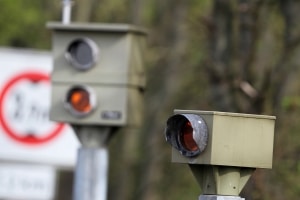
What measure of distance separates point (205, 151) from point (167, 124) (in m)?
0.26

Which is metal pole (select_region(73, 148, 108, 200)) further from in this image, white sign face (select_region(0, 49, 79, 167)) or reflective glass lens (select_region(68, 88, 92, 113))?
white sign face (select_region(0, 49, 79, 167))

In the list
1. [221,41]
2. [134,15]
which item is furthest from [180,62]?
[221,41]

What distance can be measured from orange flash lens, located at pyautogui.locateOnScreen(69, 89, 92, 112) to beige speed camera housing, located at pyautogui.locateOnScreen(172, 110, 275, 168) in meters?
3.17

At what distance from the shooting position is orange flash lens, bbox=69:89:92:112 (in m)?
10.2

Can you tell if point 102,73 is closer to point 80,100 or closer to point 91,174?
point 80,100

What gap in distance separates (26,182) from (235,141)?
4.89 meters

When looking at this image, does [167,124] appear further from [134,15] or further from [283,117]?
[134,15]

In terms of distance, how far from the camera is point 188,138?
696 cm

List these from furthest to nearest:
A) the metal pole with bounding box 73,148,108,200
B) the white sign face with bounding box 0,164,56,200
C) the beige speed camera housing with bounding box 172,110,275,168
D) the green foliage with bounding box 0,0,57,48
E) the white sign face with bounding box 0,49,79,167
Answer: the green foliage with bounding box 0,0,57,48
the white sign face with bounding box 0,49,79,167
the white sign face with bounding box 0,164,56,200
the metal pole with bounding box 73,148,108,200
the beige speed camera housing with bounding box 172,110,275,168

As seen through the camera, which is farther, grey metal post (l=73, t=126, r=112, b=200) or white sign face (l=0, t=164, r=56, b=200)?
white sign face (l=0, t=164, r=56, b=200)

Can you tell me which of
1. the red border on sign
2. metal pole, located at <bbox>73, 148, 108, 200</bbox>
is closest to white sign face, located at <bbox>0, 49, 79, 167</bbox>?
the red border on sign

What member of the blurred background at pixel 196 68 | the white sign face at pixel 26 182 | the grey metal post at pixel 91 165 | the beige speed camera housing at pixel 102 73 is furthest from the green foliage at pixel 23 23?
the grey metal post at pixel 91 165

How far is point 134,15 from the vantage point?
1064 inches

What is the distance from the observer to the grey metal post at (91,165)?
10133 millimetres
